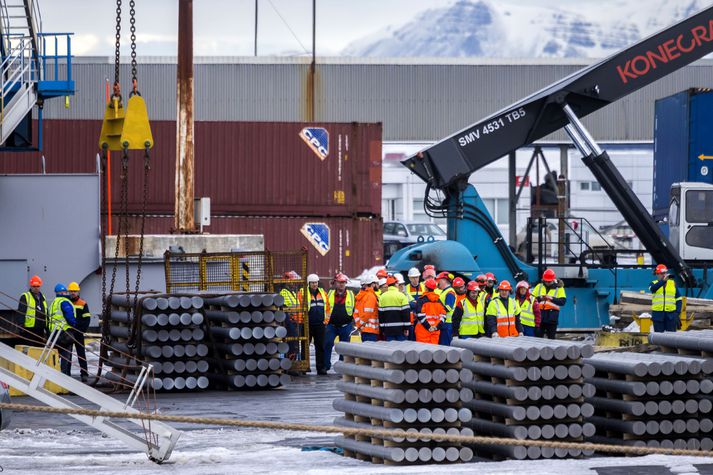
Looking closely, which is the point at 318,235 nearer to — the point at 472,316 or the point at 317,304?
the point at 317,304

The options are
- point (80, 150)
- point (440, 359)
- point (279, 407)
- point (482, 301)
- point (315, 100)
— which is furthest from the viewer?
point (315, 100)

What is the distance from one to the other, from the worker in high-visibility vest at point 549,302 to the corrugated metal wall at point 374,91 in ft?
91.3

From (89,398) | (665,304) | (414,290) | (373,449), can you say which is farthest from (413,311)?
(89,398)

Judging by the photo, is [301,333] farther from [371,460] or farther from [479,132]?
[371,460]

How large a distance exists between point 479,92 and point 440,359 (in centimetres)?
3894

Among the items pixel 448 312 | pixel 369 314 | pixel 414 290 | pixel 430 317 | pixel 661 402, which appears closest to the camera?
pixel 661 402

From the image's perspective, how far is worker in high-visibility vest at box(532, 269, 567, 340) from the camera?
1986 centimetres

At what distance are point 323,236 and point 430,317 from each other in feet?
46.0

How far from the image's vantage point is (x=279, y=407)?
15008mm

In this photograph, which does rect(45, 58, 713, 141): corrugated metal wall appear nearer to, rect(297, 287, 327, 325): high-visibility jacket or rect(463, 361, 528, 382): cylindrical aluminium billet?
rect(297, 287, 327, 325): high-visibility jacket

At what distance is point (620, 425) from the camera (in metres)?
11.1

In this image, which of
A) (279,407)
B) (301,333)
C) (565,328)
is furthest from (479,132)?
(279,407)

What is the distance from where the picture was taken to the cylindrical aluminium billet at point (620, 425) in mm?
10919

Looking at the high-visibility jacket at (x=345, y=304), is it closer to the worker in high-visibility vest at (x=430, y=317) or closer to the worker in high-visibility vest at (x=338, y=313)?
the worker in high-visibility vest at (x=338, y=313)
